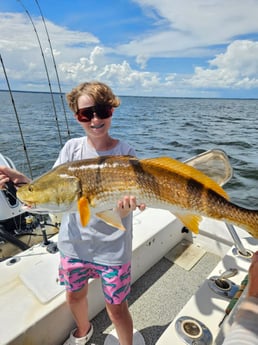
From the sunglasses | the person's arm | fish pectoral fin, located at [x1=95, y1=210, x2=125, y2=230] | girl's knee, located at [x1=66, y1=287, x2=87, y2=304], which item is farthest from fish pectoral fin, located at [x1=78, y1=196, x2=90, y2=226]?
the person's arm

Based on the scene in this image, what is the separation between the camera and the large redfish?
5.75 feet

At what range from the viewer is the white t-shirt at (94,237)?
2.05 m

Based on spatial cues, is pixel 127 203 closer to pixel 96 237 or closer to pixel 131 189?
pixel 131 189

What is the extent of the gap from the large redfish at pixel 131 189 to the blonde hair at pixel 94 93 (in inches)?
20.0

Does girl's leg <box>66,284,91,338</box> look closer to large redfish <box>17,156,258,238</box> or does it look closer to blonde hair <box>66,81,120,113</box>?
large redfish <box>17,156,258,238</box>

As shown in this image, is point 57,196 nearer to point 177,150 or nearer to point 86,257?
point 86,257

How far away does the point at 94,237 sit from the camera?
6.74 ft

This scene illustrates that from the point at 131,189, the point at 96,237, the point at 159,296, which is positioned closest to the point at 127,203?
the point at 131,189

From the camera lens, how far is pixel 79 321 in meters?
2.44

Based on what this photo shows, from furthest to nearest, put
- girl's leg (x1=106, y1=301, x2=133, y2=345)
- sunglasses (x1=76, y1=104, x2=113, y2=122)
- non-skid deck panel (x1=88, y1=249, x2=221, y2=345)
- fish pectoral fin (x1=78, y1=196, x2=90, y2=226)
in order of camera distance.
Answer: non-skid deck panel (x1=88, y1=249, x2=221, y2=345) → girl's leg (x1=106, y1=301, x2=133, y2=345) → sunglasses (x1=76, y1=104, x2=113, y2=122) → fish pectoral fin (x1=78, y1=196, x2=90, y2=226)

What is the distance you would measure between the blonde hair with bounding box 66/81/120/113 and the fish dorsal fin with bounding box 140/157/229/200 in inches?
24.1

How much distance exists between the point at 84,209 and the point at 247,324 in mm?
1111

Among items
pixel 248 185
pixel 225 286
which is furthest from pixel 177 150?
pixel 225 286

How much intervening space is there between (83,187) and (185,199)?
2.29 ft
